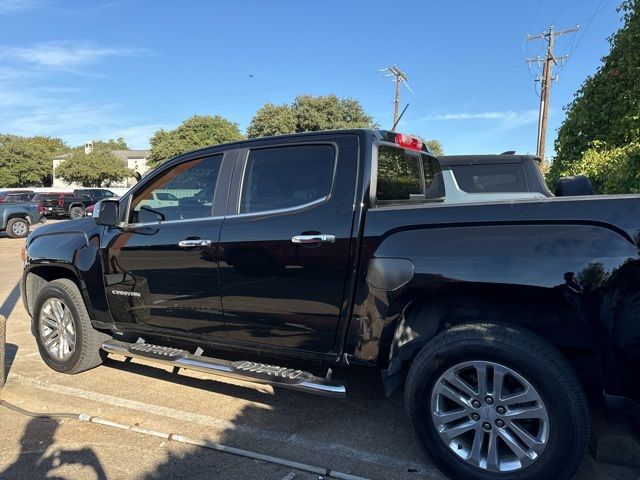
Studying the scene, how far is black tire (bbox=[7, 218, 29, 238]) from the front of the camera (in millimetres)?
17828

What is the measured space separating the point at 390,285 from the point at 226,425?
1622 mm

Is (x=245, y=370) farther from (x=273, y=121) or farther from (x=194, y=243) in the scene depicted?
(x=273, y=121)

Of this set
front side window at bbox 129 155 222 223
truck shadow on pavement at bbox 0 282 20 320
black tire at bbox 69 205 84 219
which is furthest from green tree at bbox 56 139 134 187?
front side window at bbox 129 155 222 223

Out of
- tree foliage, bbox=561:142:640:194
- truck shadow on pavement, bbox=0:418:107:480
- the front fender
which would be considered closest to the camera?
truck shadow on pavement, bbox=0:418:107:480

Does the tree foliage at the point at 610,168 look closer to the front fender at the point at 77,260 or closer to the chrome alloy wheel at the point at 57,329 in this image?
the front fender at the point at 77,260

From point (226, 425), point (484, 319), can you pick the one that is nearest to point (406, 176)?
point (484, 319)

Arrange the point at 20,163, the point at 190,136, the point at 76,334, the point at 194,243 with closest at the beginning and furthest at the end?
1. the point at 194,243
2. the point at 76,334
3. the point at 190,136
4. the point at 20,163

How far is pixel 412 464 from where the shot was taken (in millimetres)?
3055

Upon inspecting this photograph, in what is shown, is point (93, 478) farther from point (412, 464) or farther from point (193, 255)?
point (412, 464)

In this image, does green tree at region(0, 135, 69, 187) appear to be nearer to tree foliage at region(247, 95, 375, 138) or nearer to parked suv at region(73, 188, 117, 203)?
tree foliage at region(247, 95, 375, 138)

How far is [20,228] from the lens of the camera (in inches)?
716

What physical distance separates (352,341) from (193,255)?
4.37 ft

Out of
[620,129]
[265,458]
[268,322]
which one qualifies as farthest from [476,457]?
[620,129]

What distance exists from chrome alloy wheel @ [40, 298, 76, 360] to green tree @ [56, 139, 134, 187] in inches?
2556
